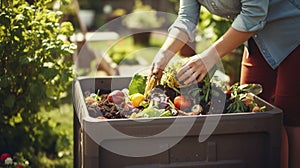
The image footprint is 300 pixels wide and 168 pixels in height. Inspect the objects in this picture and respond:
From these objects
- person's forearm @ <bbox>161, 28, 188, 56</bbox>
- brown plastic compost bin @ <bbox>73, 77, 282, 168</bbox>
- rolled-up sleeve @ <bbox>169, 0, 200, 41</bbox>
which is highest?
rolled-up sleeve @ <bbox>169, 0, 200, 41</bbox>

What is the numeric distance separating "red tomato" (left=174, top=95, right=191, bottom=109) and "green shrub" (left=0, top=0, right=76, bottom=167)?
2.28 ft

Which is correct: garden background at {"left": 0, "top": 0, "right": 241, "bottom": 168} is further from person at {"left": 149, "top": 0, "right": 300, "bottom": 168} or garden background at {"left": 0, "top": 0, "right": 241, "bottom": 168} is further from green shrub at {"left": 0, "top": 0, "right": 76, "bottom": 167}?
person at {"left": 149, "top": 0, "right": 300, "bottom": 168}

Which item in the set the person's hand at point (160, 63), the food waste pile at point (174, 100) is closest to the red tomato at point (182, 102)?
the food waste pile at point (174, 100)

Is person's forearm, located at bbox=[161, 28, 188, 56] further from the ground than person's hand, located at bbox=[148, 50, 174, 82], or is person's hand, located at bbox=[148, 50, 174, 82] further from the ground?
person's forearm, located at bbox=[161, 28, 188, 56]

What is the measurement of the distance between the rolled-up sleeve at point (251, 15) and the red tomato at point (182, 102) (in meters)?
0.32

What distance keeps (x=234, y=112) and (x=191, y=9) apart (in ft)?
1.71

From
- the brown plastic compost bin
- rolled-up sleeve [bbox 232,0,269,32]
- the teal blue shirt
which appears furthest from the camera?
the teal blue shirt

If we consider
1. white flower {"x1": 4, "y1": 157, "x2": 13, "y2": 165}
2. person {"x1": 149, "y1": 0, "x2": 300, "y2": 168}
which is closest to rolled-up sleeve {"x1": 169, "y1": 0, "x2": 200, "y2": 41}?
person {"x1": 149, "y1": 0, "x2": 300, "y2": 168}

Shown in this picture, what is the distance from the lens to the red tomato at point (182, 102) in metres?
2.09

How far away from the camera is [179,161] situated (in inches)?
77.8

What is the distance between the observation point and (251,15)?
2.01m

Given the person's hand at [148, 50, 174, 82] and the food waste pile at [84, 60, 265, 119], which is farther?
the person's hand at [148, 50, 174, 82]

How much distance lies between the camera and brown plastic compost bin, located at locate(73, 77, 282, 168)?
1.87 meters

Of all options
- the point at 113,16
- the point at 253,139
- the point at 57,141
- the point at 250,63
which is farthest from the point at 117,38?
the point at 253,139
